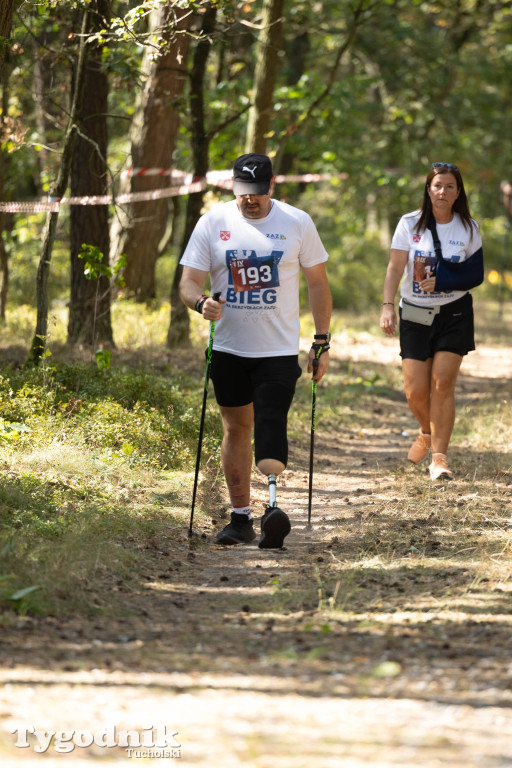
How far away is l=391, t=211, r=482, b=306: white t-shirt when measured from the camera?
7.55m

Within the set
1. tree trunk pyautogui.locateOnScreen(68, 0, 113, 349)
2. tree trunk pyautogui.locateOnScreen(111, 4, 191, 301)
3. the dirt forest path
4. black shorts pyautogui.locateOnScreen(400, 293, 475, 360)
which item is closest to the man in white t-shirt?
the dirt forest path

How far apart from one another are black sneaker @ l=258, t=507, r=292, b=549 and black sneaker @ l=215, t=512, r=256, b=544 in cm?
37

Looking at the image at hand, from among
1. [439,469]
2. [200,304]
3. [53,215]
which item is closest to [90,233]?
[53,215]

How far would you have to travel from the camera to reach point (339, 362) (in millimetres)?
14086

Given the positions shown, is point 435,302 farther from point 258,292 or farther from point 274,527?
point 274,527

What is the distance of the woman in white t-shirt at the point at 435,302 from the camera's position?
7552 mm

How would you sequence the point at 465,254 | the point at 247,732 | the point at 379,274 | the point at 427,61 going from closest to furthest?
the point at 247,732 < the point at 465,254 < the point at 427,61 < the point at 379,274

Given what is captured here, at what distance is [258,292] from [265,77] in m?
7.41

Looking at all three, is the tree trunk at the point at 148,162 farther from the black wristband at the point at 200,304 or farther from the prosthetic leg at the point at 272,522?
the prosthetic leg at the point at 272,522

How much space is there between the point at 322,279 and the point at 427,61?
644 inches

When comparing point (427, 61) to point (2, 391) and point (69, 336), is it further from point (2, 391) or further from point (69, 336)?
point (2, 391)

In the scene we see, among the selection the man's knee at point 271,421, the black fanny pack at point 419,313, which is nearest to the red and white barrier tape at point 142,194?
the black fanny pack at point 419,313

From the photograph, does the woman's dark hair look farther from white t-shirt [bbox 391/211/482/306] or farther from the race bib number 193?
the race bib number 193

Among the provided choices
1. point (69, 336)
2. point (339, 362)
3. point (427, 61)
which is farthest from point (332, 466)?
point (427, 61)
